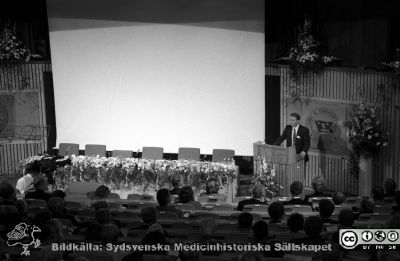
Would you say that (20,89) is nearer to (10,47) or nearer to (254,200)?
(10,47)

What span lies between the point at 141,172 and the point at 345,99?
455cm

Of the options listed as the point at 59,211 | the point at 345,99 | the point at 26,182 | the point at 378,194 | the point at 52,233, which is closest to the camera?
the point at 52,233

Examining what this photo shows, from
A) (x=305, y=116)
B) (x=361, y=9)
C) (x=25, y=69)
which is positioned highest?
(x=361, y=9)

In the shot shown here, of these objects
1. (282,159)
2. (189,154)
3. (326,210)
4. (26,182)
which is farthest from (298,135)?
(26,182)

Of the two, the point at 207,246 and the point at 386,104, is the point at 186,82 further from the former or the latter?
the point at 207,246

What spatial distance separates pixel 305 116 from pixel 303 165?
1216 millimetres

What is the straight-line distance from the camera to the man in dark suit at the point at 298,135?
1393 centimetres

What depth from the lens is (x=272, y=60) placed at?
15.5 metres

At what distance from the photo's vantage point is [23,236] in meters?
8.16

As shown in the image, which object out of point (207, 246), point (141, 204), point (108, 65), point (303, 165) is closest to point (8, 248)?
point (207, 246)

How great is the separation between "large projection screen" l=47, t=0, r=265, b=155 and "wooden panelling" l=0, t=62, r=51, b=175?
42cm

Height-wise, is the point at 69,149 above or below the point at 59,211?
above

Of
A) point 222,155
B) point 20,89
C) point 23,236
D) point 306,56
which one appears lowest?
point 23,236

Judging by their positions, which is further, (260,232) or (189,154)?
(189,154)
